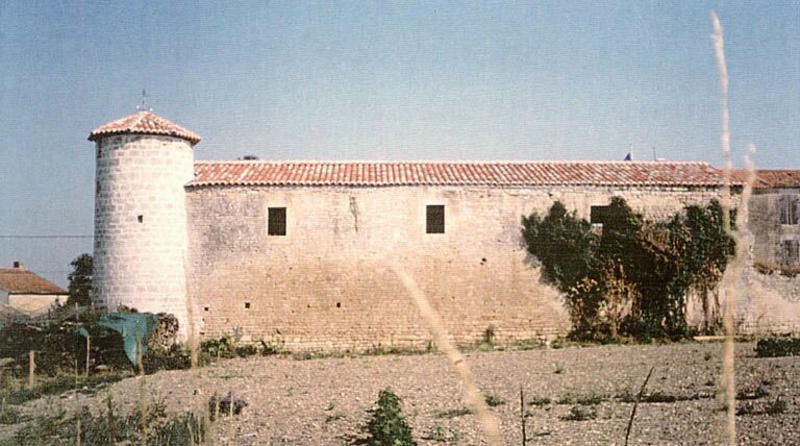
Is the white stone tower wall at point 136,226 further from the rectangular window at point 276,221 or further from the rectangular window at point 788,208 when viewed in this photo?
the rectangular window at point 788,208

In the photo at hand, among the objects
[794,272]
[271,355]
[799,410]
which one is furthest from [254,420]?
[794,272]

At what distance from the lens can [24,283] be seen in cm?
4012

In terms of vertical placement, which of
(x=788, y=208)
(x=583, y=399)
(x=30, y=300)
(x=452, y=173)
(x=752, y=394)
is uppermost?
(x=452, y=173)

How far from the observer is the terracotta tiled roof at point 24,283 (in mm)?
38938

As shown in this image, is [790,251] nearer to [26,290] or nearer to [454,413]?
[454,413]

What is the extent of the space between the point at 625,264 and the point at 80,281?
18.1 meters

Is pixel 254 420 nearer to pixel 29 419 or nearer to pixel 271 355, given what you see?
pixel 29 419

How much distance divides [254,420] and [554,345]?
413 inches

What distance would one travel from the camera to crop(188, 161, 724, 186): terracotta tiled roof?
62.7 feet

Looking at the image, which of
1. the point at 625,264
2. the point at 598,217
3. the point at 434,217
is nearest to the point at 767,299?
the point at 625,264

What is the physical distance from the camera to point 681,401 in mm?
9367

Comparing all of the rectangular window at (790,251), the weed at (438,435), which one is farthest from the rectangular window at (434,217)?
the rectangular window at (790,251)

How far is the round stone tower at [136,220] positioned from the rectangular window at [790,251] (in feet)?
74.6

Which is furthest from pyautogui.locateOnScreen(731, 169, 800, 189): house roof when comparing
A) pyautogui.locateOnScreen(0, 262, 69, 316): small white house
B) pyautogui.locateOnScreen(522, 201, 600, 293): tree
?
pyautogui.locateOnScreen(0, 262, 69, 316): small white house
